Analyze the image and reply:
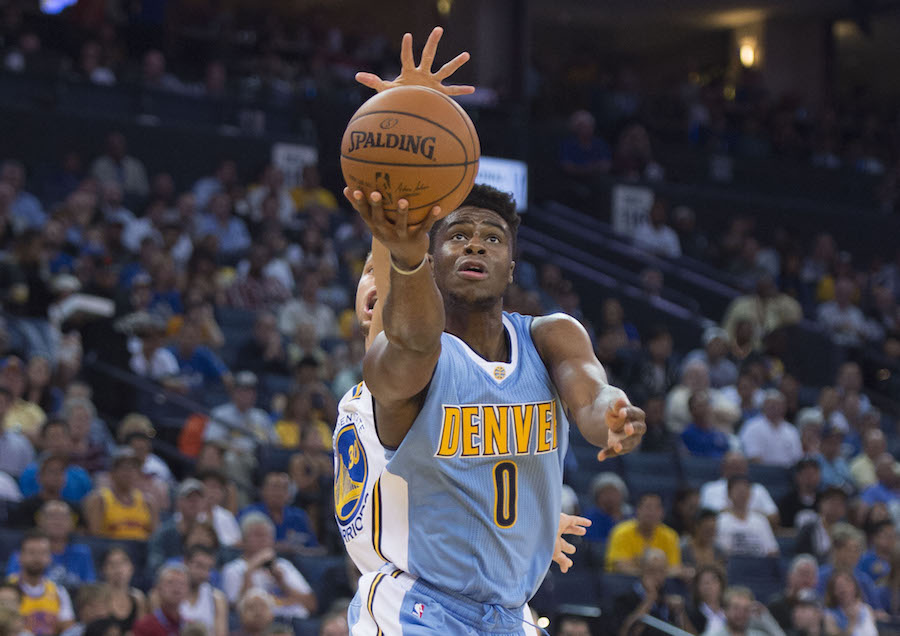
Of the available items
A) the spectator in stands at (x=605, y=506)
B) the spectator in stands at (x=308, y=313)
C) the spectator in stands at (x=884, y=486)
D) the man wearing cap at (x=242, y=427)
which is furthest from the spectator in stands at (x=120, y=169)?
the spectator in stands at (x=884, y=486)

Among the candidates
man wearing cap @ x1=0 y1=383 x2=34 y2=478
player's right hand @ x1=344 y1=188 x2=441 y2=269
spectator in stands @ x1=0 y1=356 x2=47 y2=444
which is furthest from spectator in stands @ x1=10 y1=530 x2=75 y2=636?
player's right hand @ x1=344 y1=188 x2=441 y2=269

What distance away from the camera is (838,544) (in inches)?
398

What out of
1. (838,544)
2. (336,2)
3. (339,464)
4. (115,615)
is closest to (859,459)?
(838,544)

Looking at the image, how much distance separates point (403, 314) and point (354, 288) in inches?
405

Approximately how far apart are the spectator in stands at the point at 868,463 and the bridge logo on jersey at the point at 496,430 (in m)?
9.49

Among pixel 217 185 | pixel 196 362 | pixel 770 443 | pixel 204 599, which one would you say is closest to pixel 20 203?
pixel 217 185

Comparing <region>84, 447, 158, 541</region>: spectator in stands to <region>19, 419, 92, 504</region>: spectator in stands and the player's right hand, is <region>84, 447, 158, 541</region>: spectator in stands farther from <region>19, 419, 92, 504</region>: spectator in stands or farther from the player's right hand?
the player's right hand

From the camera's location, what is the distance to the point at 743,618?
28.7 feet

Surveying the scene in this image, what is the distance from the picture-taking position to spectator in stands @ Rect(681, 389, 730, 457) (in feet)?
40.5

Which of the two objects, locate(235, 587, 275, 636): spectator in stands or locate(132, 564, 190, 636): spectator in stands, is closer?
locate(132, 564, 190, 636): spectator in stands

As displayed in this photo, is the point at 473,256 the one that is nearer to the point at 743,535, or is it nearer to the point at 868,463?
the point at 743,535

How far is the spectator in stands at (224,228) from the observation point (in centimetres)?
1359

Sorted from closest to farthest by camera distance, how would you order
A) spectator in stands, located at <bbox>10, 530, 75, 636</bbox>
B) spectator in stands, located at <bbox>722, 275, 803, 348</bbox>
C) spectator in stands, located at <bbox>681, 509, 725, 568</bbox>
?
spectator in stands, located at <bbox>10, 530, 75, 636</bbox> < spectator in stands, located at <bbox>681, 509, 725, 568</bbox> < spectator in stands, located at <bbox>722, 275, 803, 348</bbox>

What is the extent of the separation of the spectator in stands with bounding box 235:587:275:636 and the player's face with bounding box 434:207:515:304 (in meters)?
4.53
